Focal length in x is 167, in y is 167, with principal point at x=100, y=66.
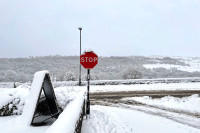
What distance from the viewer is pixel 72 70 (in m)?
35.0

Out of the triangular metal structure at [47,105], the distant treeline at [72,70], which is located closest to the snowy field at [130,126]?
the triangular metal structure at [47,105]

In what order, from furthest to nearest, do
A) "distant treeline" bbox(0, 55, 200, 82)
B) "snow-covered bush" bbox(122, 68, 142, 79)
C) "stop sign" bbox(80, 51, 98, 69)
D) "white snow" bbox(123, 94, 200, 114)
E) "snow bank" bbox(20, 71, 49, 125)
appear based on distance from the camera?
"distant treeline" bbox(0, 55, 200, 82), "snow-covered bush" bbox(122, 68, 142, 79), "white snow" bbox(123, 94, 200, 114), "stop sign" bbox(80, 51, 98, 69), "snow bank" bbox(20, 71, 49, 125)

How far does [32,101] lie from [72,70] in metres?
30.6

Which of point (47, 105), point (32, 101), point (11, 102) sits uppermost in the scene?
point (32, 101)

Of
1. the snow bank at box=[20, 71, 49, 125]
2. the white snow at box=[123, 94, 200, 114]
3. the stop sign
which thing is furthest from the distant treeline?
the snow bank at box=[20, 71, 49, 125]

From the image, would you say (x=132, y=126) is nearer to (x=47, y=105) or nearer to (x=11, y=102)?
(x=47, y=105)

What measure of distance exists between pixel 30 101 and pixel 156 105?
8254 mm

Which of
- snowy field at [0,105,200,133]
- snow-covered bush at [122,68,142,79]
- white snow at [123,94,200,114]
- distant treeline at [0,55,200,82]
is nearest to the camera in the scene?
snowy field at [0,105,200,133]

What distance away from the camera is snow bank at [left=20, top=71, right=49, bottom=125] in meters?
4.55

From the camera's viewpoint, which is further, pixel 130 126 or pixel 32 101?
pixel 130 126

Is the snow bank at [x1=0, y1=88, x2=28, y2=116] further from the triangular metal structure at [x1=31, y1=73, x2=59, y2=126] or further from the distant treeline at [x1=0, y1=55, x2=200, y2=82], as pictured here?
the distant treeline at [x1=0, y1=55, x2=200, y2=82]

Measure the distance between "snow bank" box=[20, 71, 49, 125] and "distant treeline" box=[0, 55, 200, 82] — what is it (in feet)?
69.8

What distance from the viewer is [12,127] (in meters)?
4.32

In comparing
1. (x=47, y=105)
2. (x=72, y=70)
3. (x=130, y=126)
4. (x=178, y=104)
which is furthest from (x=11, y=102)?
(x=72, y=70)
